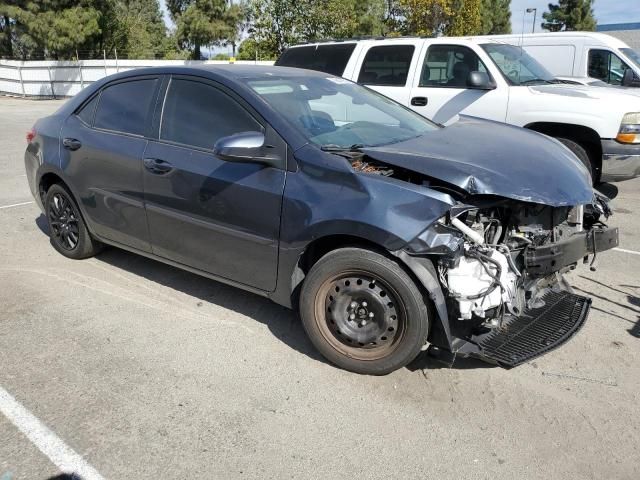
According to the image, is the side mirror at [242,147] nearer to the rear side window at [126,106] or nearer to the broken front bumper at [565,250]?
the rear side window at [126,106]

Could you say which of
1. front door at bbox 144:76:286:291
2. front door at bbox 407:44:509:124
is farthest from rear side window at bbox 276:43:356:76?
front door at bbox 144:76:286:291

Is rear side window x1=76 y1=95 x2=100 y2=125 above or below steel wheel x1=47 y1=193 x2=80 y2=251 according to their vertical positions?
above

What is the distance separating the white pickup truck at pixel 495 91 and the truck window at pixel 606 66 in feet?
8.95

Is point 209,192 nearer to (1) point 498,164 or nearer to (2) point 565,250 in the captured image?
(1) point 498,164

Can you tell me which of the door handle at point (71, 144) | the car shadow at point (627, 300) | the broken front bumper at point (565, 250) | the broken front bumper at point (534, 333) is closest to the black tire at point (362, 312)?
the broken front bumper at point (534, 333)

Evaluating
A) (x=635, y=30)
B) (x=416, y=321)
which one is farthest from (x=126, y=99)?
(x=635, y=30)

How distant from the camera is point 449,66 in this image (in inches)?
306

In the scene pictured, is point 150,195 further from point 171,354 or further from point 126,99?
point 171,354

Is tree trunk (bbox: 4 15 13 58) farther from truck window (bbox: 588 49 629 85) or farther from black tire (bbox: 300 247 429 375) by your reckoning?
black tire (bbox: 300 247 429 375)

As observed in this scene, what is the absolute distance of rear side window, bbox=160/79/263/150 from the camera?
373cm

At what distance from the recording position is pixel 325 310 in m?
3.42

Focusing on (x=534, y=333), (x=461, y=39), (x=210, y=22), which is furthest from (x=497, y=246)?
(x=210, y=22)

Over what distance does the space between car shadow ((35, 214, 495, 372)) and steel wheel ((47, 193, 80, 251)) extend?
288 mm

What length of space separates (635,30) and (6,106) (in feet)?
112
